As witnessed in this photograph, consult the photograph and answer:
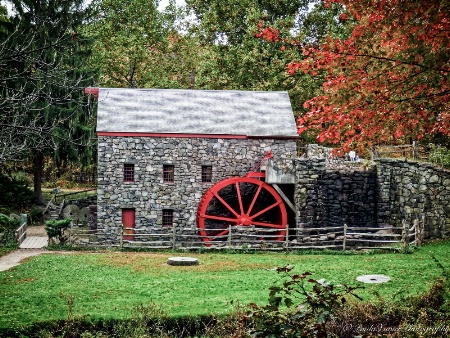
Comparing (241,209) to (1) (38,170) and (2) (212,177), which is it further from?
(1) (38,170)

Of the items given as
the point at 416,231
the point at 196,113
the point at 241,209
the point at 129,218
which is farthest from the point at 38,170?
the point at 416,231

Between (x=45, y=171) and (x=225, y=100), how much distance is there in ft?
53.9

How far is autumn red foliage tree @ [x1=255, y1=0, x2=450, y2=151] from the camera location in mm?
7969

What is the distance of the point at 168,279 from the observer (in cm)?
1473

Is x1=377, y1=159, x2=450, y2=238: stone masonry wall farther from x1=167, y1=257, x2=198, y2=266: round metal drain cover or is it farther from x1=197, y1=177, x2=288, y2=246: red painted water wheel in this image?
x1=167, y1=257, x2=198, y2=266: round metal drain cover

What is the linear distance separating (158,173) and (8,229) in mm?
5961

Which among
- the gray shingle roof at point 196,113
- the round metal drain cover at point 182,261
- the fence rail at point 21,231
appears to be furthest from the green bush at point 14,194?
the round metal drain cover at point 182,261

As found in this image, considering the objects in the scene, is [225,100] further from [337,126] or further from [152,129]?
[337,126]

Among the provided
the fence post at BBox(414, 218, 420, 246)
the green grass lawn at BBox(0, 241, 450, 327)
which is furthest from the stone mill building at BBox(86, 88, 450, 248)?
the green grass lawn at BBox(0, 241, 450, 327)

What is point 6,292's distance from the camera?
43.2 ft

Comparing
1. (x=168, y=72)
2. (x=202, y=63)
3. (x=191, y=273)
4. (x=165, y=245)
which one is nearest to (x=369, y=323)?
(x=191, y=273)

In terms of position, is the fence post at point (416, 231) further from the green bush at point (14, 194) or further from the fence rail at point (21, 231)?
the green bush at point (14, 194)

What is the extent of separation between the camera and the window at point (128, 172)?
22641mm

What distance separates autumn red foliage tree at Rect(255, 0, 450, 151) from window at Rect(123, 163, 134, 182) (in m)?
14.2
